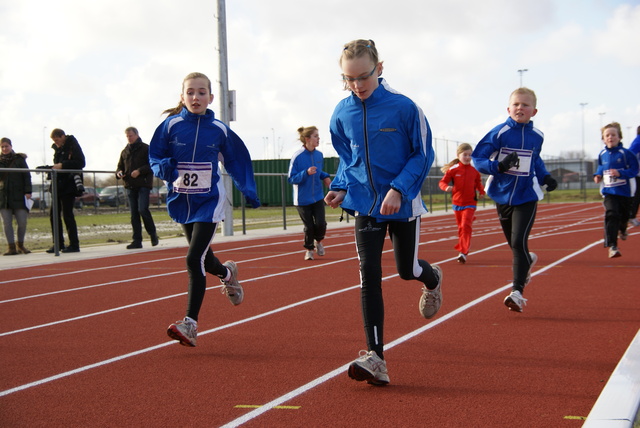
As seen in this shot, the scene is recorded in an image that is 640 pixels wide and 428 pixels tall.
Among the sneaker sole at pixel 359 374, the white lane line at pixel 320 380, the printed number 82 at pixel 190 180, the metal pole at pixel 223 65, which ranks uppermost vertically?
the metal pole at pixel 223 65

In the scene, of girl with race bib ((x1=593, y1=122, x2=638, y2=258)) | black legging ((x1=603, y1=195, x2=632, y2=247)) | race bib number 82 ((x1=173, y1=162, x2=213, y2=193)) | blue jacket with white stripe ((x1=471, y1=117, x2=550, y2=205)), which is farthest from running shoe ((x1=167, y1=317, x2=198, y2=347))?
black legging ((x1=603, y1=195, x2=632, y2=247))

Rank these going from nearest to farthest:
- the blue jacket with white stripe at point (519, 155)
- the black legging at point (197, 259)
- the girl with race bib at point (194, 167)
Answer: the black legging at point (197, 259) → the girl with race bib at point (194, 167) → the blue jacket with white stripe at point (519, 155)

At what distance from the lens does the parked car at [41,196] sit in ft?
45.8

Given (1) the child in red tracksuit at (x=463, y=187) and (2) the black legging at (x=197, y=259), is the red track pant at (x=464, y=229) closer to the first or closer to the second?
(1) the child in red tracksuit at (x=463, y=187)

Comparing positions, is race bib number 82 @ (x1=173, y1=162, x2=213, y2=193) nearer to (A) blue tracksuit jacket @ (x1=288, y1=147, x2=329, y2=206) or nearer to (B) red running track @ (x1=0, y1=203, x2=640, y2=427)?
(B) red running track @ (x1=0, y1=203, x2=640, y2=427)

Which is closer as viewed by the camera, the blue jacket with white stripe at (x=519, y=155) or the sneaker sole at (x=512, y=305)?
the sneaker sole at (x=512, y=305)

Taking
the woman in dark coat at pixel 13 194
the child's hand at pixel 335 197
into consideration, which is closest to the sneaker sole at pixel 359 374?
the child's hand at pixel 335 197

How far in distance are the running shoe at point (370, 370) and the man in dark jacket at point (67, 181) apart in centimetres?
1007

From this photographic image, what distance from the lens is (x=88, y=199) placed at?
15141 millimetres

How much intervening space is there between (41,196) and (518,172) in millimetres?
10524

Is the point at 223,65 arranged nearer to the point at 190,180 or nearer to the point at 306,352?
the point at 190,180

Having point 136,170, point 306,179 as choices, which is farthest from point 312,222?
point 136,170

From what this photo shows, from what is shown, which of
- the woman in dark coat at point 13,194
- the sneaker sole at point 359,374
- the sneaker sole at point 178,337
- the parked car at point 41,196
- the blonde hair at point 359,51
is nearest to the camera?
the sneaker sole at point 359,374

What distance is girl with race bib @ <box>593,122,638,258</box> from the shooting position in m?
10.8
